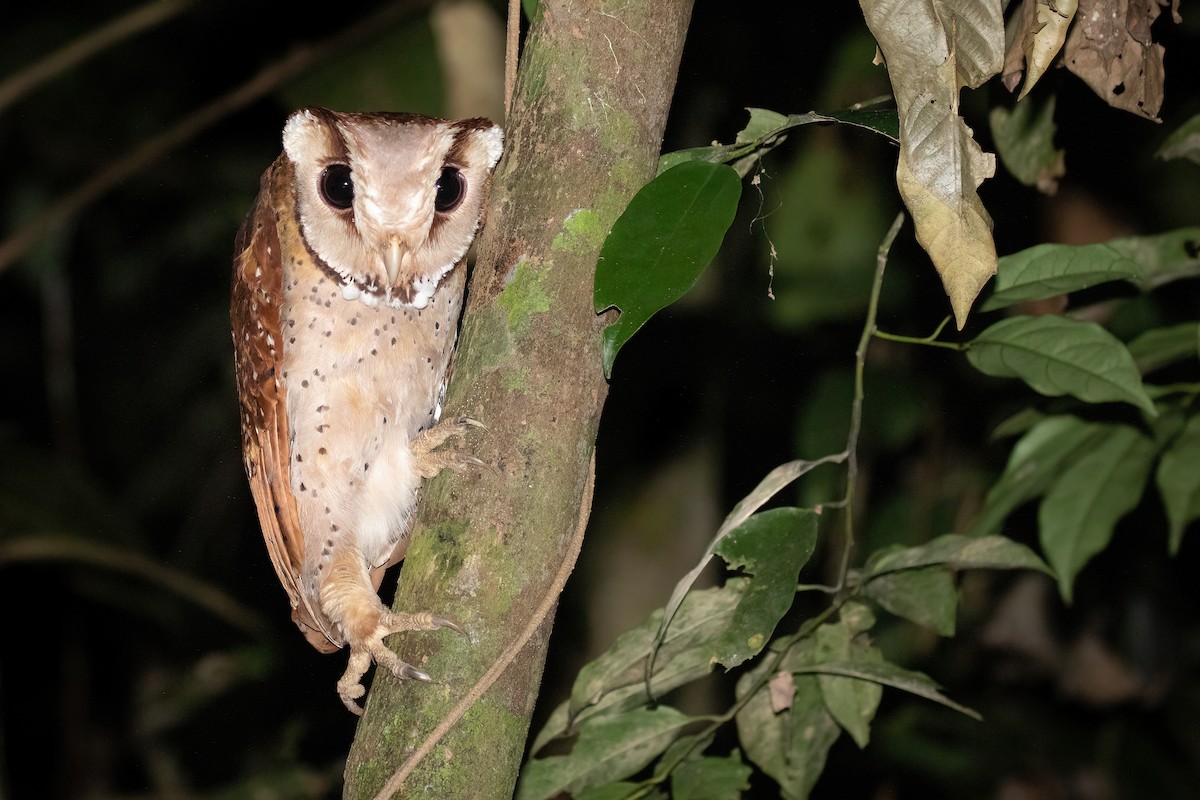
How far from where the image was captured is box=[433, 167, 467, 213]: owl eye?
5.74 feet

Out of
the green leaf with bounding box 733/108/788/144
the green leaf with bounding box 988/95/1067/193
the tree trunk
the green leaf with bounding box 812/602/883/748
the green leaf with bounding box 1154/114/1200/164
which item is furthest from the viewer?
the green leaf with bounding box 988/95/1067/193

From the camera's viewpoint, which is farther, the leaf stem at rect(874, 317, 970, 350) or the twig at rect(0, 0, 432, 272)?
the twig at rect(0, 0, 432, 272)

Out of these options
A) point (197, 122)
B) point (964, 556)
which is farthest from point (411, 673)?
point (197, 122)

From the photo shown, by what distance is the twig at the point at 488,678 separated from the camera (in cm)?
125

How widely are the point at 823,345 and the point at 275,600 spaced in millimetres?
2835

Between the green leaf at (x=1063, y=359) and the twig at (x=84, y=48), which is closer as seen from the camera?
the green leaf at (x=1063, y=359)

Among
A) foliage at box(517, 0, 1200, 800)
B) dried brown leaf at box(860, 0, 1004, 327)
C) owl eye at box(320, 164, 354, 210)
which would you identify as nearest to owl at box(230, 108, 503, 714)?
owl eye at box(320, 164, 354, 210)

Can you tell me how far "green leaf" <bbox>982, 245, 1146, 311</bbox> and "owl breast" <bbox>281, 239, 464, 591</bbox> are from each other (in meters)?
0.89

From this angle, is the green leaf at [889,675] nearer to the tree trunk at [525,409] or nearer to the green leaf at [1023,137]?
the tree trunk at [525,409]

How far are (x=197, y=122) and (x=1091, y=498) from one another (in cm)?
250

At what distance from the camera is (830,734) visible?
1.67 m

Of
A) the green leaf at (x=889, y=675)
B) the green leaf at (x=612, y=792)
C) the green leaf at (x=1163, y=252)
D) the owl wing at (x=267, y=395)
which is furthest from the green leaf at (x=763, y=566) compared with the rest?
the owl wing at (x=267, y=395)

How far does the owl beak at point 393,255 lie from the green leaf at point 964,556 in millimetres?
881

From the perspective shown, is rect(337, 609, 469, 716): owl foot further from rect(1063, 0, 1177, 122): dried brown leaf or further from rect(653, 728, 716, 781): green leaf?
rect(1063, 0, 1177, 122): dried brown leaf
